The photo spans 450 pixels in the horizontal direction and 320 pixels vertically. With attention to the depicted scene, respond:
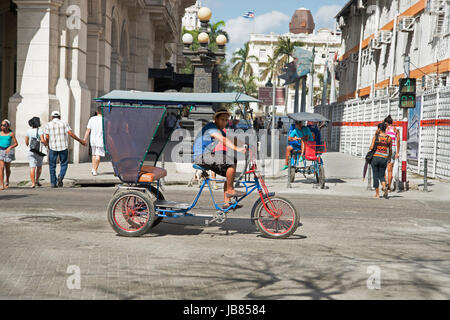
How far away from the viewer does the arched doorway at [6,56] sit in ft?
89.5

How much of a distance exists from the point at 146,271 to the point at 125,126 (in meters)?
2.86

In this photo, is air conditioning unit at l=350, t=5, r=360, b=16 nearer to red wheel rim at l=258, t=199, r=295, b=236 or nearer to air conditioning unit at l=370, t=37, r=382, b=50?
air conditioning unit at l=370, t=37, r=382, b=50

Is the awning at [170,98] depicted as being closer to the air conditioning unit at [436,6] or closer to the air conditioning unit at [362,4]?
the air conditioning unit at [436,6]

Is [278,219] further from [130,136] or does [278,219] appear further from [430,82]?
[430,82]

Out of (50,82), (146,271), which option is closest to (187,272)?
(146,271)

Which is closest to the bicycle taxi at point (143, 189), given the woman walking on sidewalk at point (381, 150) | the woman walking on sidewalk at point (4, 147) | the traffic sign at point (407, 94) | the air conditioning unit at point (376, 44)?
the woman walking on sidewalk at point (381, 150)

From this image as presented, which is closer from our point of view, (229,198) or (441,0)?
(229,198)

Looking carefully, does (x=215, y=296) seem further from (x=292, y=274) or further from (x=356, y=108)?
(x=356, y=108)

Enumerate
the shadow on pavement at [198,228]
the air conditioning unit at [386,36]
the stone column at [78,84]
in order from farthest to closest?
1. the air conditioning unit at [386,36]
2. the stone column at [78,84]
3. the shadow on pavement at [198,228]

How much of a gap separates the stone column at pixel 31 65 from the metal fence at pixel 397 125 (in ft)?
41.8

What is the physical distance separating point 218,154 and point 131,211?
59.8 inches

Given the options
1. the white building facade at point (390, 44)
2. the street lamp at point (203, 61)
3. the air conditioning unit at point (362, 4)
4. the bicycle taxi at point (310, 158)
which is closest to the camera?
the bicycle taxi at point (310, 158)

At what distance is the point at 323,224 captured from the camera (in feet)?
31.1

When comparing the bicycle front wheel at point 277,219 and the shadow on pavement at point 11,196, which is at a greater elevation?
the bicycle front wheel at point 277,219
